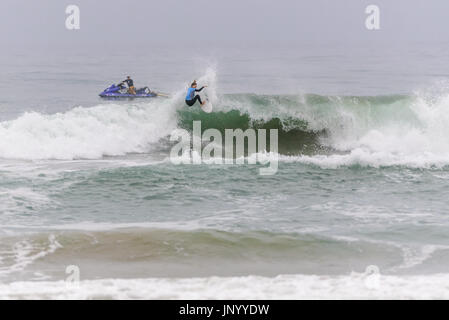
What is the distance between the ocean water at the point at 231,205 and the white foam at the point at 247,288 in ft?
0.12

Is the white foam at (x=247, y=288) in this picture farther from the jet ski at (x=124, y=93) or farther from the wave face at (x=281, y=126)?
the jet ski at (x=124, y=93)

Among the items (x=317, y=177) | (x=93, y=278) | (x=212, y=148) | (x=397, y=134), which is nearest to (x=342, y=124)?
(x=397, y=134)

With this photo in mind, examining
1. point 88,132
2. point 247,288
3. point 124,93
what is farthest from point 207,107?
point 247,288

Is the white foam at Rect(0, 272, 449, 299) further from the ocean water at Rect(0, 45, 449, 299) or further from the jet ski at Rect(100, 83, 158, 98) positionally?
the jet ski at Rect(100, 83, 158, 98)

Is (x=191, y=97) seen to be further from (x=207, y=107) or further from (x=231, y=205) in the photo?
(x=231, y=205)

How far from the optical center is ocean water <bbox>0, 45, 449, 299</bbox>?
923cm

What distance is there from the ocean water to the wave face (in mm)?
62

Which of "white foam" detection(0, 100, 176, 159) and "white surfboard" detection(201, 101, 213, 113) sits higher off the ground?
"white surfboard" detection(201, 101, 213, 113)

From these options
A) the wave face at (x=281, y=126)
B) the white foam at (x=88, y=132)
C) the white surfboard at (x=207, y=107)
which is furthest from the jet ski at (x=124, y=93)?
the white surfboard at (x=207, y=107)

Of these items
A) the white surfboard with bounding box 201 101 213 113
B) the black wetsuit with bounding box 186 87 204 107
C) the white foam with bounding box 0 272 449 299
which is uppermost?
the black wetsuit with bounding box 186 87 204 107

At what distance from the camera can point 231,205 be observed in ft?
45.5

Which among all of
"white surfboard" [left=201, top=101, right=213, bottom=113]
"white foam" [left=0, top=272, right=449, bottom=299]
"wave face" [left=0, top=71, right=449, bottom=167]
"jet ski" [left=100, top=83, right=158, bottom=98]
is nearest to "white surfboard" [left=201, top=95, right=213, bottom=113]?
"white surfboard" [left=201, top=101, right=213, bottom=113]
